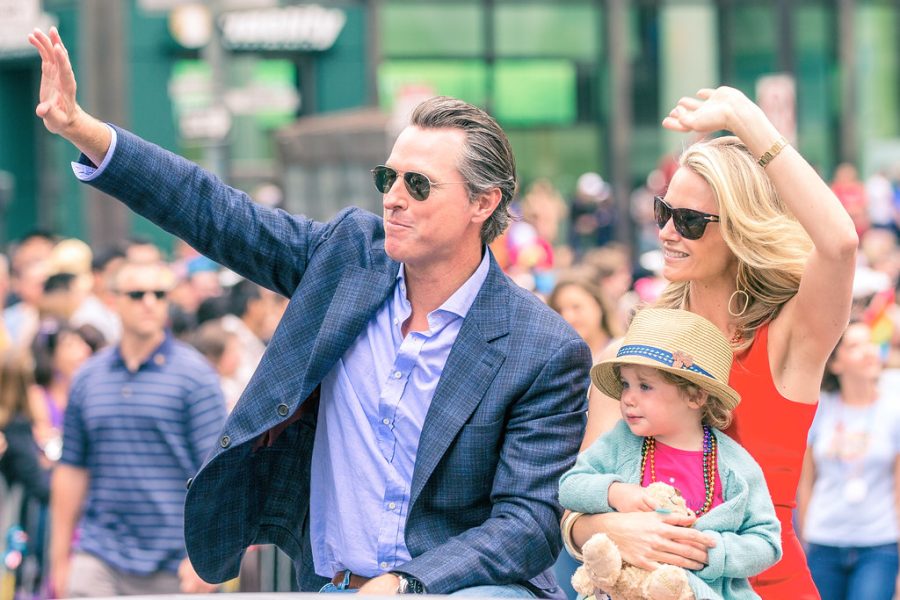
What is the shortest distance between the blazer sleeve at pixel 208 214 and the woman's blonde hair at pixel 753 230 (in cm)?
107

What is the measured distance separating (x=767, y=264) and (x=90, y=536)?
15.5ft

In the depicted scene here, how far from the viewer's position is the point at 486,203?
4406 millimetres

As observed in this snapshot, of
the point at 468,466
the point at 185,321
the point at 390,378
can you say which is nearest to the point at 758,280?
the point at 468,466

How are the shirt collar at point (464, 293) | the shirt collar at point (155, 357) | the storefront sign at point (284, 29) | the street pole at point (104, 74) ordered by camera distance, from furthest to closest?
the storefront sign at point (284, 29) < the street pole at point (104, 74) < the shirt collar at point (155, 357) < the shirt collar at point (464, 293)

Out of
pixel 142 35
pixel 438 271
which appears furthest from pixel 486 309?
pixel 142 35

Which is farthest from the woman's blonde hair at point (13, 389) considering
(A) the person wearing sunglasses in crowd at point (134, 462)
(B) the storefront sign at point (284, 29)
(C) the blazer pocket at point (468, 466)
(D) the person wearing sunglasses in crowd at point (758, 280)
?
(B) the storefront sign at point (284, 29)

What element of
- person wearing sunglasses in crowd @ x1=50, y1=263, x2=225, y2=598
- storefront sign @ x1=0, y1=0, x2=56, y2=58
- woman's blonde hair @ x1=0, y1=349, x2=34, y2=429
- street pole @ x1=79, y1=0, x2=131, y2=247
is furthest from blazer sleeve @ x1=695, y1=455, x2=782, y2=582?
street pole @ x1=79, y1=0, x2=131, y2=247

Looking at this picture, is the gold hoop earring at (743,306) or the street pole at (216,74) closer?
the gold hoop earring at (743,306)

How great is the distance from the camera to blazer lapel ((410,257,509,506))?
4105 mm

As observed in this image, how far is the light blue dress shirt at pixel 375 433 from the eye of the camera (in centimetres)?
419

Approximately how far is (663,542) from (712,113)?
1.00 m

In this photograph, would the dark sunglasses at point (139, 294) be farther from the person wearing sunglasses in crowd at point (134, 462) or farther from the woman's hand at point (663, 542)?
the woman's hand at point (663, 542)

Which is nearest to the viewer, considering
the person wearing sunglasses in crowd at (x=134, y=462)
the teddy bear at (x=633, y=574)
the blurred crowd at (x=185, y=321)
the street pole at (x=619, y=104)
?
the teddy bear at (x=633, y=574)

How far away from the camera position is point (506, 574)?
13.3ft
